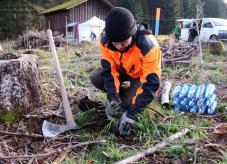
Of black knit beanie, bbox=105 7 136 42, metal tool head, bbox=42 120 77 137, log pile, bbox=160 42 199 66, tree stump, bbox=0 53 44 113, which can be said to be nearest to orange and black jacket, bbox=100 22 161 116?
black knit beanie, bbox=105 7 136 42

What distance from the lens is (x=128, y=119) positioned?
9.58 feet

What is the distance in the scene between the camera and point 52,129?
3.20 meters

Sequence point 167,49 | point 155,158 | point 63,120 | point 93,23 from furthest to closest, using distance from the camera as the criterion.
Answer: point 93,23 < point 167,49 < point 63,120 < point 155,158

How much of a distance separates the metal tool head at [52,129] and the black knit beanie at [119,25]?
37.9 inches

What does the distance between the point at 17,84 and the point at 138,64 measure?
4.01ft

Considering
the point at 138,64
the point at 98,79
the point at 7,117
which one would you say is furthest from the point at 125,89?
the point at 7,117

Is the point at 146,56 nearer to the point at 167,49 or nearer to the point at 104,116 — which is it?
the point at 104,116

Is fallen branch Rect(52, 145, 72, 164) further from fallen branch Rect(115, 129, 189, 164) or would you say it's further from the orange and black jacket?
the orange and black jacket

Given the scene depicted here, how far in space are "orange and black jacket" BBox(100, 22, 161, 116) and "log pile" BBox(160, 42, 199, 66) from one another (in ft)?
12.2

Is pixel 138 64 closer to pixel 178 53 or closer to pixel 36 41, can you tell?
pixel 178 53

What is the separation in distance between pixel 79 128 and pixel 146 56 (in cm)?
91

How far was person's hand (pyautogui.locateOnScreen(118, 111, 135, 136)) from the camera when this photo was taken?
2.92 metres

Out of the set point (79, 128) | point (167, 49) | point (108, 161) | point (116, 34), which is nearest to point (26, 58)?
point (79, 128)

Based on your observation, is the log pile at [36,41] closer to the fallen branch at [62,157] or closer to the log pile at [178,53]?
the log pile at [178,53]
